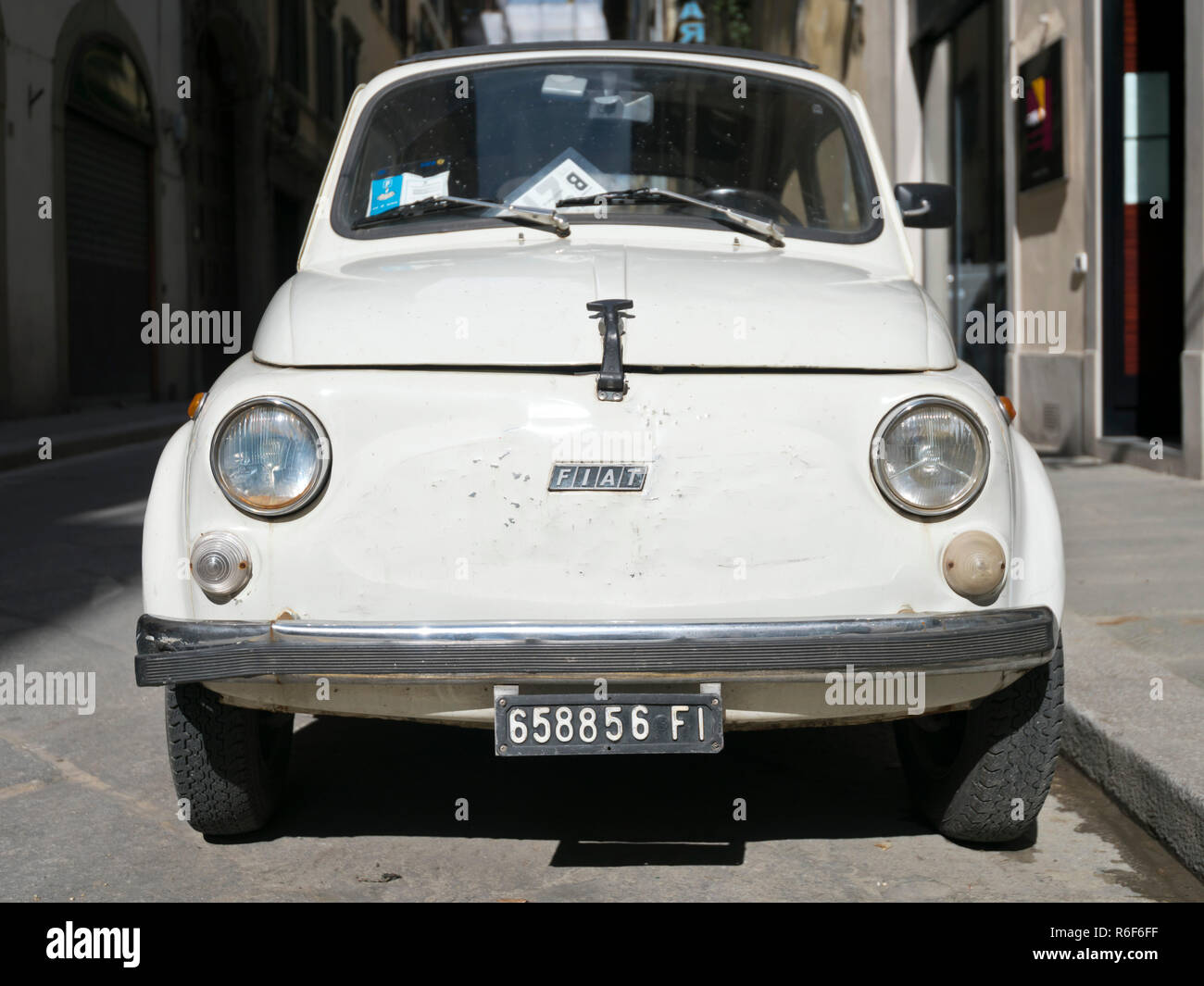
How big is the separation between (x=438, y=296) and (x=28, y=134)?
13504 millimetres

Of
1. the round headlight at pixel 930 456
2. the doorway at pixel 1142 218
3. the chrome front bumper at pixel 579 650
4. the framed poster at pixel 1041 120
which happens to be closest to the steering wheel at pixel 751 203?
the round headlight at pixel 930 456

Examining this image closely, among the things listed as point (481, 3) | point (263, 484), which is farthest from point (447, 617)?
point (481, 3)

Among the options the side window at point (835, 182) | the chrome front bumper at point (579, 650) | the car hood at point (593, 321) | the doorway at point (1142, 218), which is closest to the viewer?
the chrome front bumper at point (579, 650)

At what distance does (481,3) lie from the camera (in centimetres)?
4856

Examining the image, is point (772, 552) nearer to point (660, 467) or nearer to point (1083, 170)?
point (660, 467)

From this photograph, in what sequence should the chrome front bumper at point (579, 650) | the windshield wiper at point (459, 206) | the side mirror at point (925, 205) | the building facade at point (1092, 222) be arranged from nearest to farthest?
the chrome front bumper at point (579, 650)
the windshield wiper at point (459, 206)
the side mirror at point (925, 205)
the building facade at point (1092, 222)

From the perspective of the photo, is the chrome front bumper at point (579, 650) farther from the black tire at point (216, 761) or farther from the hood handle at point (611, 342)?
the hood handle at point (611, 342)

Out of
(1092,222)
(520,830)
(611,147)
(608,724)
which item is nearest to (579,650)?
(608,724)

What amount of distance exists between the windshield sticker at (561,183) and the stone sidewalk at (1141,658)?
190 centimetres

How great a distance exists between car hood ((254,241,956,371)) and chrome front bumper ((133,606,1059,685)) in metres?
0.52

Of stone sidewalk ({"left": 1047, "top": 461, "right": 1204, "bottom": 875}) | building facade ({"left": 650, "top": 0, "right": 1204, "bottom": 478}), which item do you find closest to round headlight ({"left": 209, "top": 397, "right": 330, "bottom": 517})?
stone sidewalk ({"left": 1047, "top": 461, "right": 1204, "bottom": 875})

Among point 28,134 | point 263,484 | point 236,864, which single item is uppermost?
point 28,134

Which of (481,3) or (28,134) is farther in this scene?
(481,3)

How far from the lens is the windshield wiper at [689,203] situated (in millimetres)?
3945
